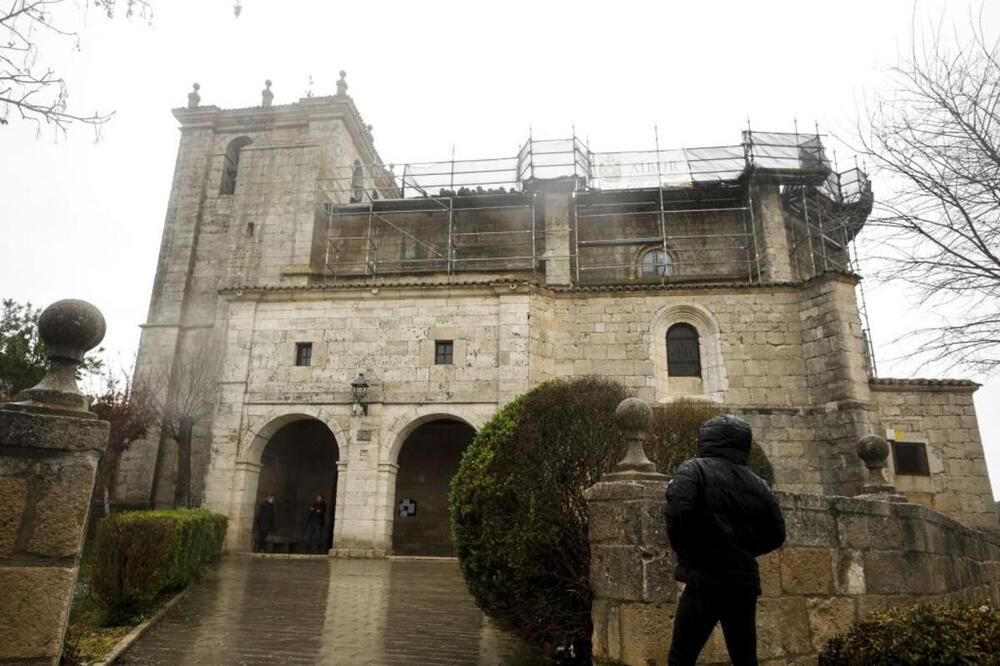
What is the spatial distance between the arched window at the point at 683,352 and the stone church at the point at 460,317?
6 cm

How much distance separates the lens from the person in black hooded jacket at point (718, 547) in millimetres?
3176

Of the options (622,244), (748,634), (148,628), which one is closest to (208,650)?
(148,628)

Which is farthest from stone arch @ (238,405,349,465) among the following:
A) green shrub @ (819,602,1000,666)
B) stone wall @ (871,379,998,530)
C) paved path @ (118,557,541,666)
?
stone wall @ (871,379,998,530)

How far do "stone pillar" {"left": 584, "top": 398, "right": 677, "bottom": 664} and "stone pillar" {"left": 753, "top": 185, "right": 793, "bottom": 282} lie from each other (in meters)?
15.9

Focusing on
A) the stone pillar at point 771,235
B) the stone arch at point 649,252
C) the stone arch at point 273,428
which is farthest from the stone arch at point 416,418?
the stone pillar at point 771,235

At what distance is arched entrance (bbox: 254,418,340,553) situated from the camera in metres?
18.1

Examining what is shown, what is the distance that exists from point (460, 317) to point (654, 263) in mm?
7139

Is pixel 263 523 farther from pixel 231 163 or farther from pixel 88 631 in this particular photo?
pixel 231 163

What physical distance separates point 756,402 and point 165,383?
1752 cm

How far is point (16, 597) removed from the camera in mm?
3283

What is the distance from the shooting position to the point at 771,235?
63.1 ft

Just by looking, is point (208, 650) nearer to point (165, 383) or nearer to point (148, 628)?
point (148, 628)

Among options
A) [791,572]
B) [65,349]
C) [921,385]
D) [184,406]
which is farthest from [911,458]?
[184,406]

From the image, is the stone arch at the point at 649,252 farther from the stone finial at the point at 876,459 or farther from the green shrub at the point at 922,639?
the green shrub at the point at 922,639
